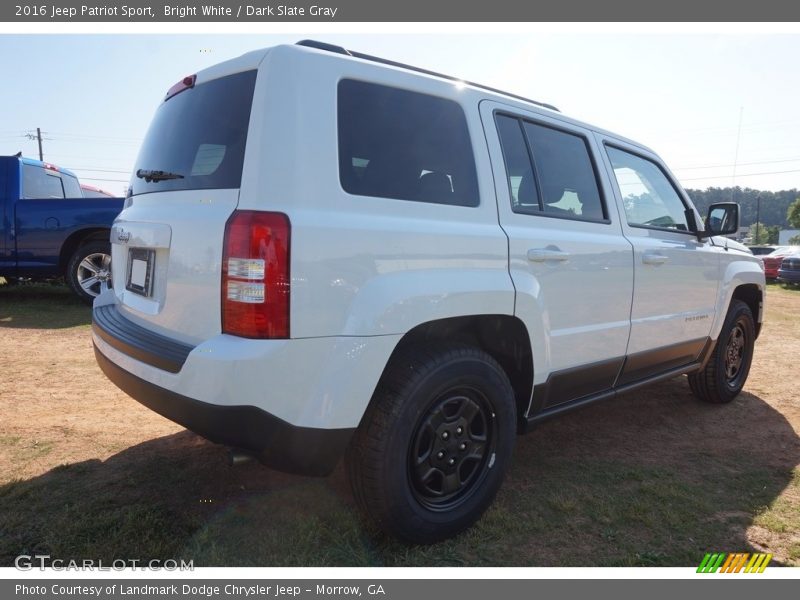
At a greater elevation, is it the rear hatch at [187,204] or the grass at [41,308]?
the rear hatch at [187,204]

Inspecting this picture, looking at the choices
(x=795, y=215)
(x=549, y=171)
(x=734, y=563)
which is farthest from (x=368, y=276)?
(x=795, y=215)

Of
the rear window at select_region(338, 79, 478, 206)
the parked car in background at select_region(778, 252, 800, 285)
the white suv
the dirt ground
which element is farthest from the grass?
the parked car in background at select_region(778, 252, 800, 285)

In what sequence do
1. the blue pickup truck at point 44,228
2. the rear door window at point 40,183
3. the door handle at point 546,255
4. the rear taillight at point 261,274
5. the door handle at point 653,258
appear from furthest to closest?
the rear door window at point 40,183
the blue pickup truck at point 44,228
the door handle at point 653,258
the door handle at point 546,255
the rear taillight at point 261,274

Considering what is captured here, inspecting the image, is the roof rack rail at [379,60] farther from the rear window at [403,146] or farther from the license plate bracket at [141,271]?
the license plate bracket at [141,271]

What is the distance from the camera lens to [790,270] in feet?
55.0

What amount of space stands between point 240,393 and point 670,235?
307 cm

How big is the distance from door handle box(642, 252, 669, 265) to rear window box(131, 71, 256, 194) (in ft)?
8.04

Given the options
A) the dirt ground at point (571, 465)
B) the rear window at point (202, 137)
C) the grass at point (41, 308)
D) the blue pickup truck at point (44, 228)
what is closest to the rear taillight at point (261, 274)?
the rear window at point (202, 137)

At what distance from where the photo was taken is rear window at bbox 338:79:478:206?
211 centimetres

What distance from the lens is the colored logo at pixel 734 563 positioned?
2312mm

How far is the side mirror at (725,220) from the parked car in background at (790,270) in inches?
619

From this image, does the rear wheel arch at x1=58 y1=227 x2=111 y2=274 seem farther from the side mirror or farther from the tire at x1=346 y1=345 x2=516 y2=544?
the side mirror

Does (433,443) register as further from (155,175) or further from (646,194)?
(646,194)

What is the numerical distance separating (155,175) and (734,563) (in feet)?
10.1
